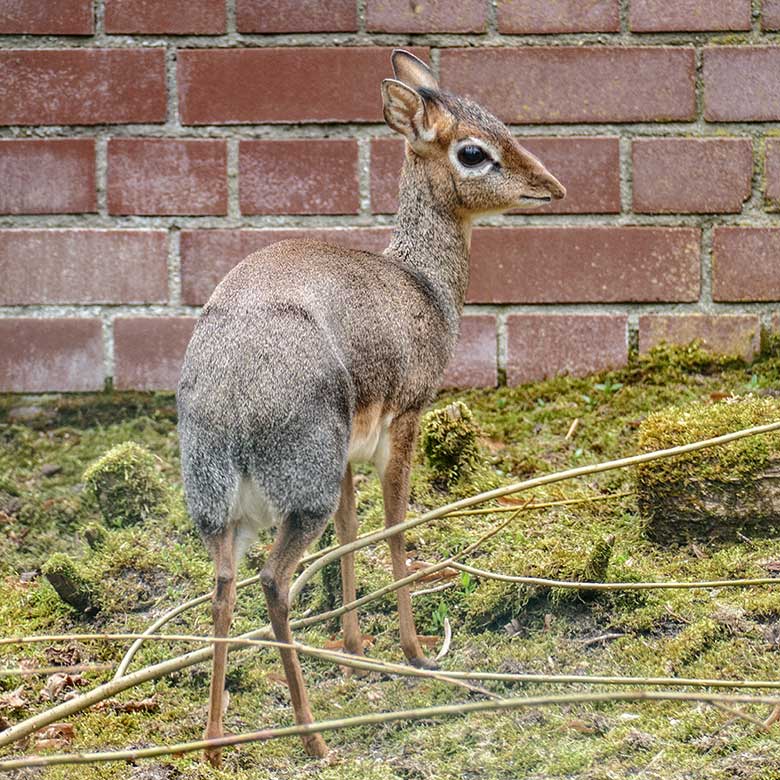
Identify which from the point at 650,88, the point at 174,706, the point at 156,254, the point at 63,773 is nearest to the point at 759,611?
the point at 174,706

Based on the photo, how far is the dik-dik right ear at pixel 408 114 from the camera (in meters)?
3.12

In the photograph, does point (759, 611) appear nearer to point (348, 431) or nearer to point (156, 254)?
point (348, 431)

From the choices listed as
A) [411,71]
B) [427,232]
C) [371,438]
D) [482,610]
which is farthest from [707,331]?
[371,438]

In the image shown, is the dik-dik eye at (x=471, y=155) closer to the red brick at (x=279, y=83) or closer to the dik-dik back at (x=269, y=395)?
the dik-dik back at (x=269, y=395)

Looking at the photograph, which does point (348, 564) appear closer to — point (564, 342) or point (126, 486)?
point (126, 486)

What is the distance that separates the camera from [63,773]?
7.63ft

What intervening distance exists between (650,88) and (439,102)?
1059mm

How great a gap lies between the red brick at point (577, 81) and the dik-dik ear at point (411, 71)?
0.58 metres

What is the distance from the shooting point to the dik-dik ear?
3.38 meters

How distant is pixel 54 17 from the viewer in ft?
13.0

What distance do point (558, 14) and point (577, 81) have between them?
219 millimetres

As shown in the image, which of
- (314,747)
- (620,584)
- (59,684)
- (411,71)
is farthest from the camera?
(411,71)

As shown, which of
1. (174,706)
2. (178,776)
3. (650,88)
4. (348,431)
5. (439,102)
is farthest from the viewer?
(650,88)

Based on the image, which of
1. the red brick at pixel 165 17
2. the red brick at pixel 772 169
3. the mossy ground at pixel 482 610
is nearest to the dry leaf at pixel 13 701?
the mossy ground at pixel 482 610
